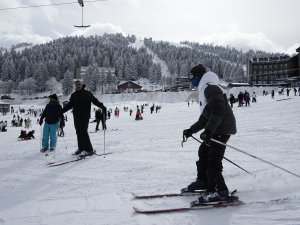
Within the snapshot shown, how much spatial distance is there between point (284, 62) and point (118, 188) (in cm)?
10065

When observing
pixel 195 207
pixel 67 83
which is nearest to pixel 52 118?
pixel 195 207

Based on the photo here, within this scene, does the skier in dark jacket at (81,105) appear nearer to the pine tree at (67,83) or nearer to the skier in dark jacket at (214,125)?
the skier in dark jacket at (214,125)

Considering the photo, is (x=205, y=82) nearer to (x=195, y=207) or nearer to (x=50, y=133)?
(x=195, y=207)

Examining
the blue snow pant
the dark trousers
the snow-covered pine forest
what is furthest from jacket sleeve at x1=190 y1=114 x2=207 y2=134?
the snow-covered pine forest

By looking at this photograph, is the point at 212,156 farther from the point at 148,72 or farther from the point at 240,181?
the point at 148,72

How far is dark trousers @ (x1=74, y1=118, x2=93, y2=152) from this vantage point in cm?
713

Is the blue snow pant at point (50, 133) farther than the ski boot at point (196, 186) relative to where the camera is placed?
Yes

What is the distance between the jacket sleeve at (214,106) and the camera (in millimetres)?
3615

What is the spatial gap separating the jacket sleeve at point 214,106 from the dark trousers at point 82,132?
399 cm

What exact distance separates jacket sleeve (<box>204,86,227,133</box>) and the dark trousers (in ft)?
13.1

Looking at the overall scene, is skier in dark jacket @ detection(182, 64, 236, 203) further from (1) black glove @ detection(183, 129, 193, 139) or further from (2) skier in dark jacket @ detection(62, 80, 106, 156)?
(2) skier in dark jacket @ detection(62, 80, 106, 156)

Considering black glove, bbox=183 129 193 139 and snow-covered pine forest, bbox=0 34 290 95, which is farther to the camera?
snow-covered pine forest, bbox=0 34 290 95

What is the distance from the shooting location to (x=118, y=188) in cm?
471

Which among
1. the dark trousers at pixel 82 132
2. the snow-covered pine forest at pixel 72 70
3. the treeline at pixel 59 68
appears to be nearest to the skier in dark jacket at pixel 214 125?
the dark trousers at pixel 82 132
